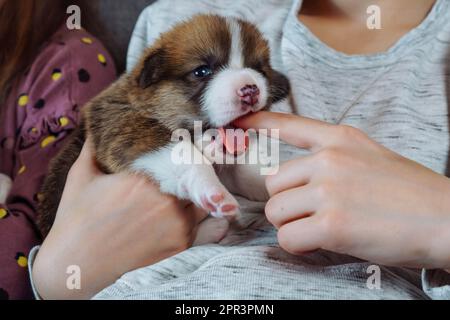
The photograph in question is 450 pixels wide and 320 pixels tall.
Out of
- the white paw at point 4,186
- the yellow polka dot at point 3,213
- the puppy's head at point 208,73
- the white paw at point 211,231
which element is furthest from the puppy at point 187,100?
the white paw at point 4,186

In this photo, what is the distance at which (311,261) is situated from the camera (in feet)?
2.65

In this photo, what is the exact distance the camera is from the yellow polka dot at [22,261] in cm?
108

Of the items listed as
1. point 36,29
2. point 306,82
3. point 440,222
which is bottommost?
point 440,222

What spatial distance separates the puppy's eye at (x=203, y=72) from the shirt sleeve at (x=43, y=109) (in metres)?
0.53

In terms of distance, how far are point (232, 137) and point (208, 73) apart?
12 centimetres

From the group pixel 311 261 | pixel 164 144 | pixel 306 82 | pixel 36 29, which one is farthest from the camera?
pixel 36 29

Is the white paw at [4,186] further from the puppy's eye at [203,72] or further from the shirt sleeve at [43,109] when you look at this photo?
the puppy's eye at [203,72]

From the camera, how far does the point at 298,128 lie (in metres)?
0.78
